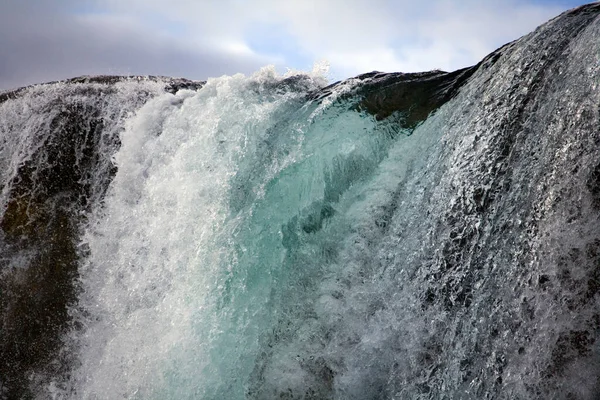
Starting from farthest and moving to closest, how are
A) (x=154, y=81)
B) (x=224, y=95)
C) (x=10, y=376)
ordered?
(x=154, y=81) → (x=10, y=376) → (x=224, y=95)

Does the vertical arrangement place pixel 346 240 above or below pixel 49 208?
below

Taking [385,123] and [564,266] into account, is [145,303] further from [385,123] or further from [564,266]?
[564,266]

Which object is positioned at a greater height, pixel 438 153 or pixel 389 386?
pixel 438 153

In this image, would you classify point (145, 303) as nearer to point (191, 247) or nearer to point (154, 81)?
point (191, 247)

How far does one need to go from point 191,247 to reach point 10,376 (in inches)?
99.8

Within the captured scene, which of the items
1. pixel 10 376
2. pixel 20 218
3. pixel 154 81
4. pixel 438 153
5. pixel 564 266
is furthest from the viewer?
pixel 154 81

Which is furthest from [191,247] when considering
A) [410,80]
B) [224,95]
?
[410,80]

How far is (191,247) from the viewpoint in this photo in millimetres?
4574

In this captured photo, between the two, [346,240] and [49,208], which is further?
[49,208]

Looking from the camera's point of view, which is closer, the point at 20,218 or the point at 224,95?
the point at 224,95

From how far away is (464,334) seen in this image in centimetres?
334

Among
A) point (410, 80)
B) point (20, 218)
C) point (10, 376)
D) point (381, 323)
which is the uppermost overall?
point (410, 80)

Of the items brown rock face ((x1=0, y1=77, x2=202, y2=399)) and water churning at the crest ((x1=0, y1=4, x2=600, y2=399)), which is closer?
water churning at the crest ((x1=0, y1=4, x2=600, y2=399))

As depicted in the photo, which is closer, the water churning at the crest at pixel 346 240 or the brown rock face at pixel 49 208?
the water churning at the crest at pixel 346 240
